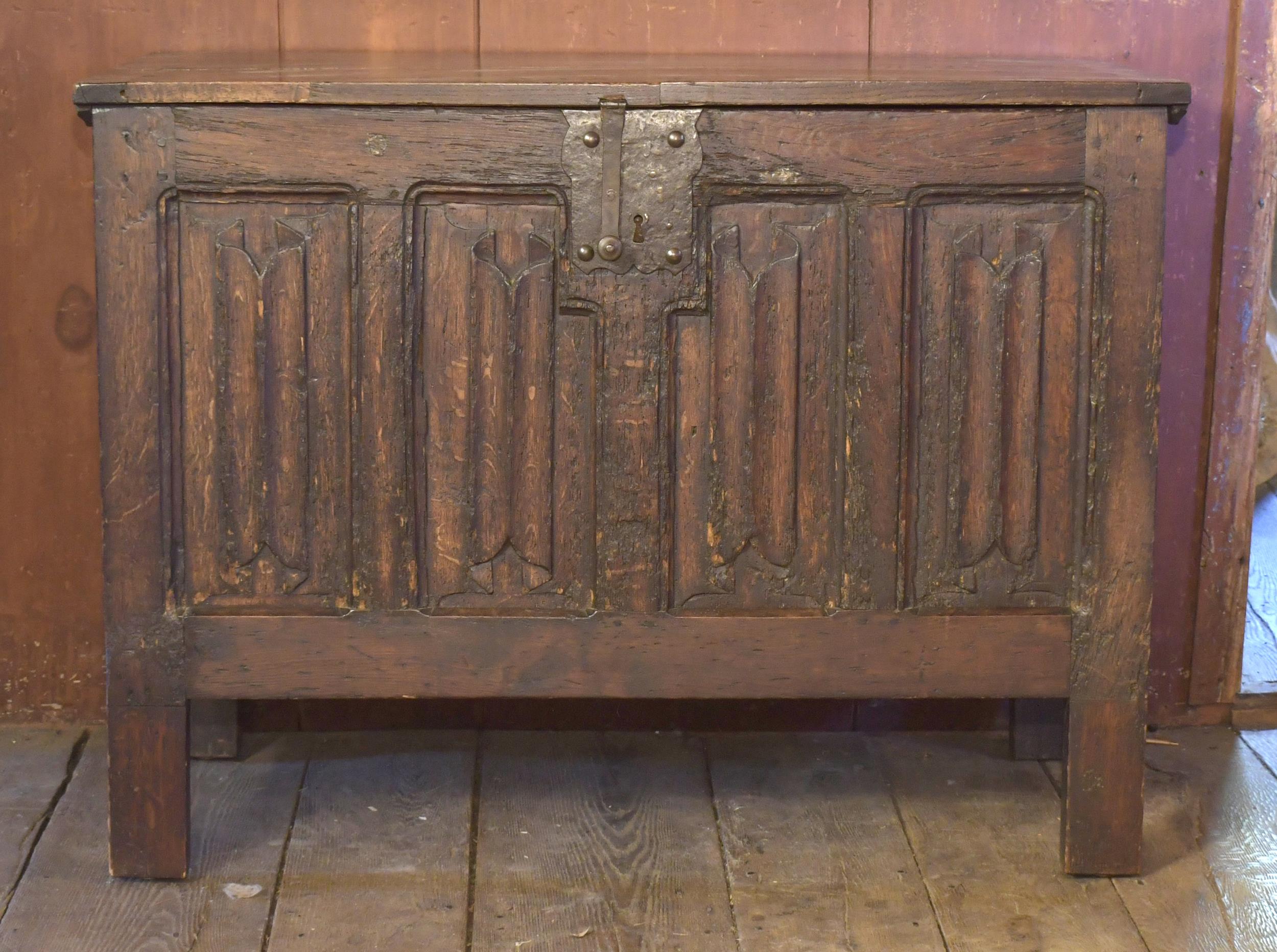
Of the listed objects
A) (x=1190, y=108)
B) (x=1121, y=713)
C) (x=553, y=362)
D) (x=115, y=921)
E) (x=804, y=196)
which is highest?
(x=1190, y=108)

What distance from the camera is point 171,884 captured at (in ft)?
5.64

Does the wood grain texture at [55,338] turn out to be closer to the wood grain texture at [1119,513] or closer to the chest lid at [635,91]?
the chest lid at [635,91]

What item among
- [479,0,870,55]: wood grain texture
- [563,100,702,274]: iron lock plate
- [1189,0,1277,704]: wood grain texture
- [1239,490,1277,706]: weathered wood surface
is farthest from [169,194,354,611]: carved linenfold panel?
[1239,490,1277,706]: weathered wood surface

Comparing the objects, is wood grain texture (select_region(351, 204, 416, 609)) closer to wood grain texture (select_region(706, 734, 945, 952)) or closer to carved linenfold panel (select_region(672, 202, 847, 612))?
carved linenfold panel (select_region(672, 202, 847, 612))

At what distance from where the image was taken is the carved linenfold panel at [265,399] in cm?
161

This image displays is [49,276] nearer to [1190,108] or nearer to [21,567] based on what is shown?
[21,567]

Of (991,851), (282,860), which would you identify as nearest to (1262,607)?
(991,851)

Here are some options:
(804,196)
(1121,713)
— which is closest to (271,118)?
(804,196)

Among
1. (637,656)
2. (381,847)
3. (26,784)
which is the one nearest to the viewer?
(637,656)

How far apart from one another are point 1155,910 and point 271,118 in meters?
1.35

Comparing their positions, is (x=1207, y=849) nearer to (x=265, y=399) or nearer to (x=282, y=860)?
(x=282, y=860)

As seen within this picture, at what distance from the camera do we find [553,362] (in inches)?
64.7

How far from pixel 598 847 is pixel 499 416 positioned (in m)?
0.57

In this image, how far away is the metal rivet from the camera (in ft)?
5.24
